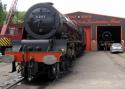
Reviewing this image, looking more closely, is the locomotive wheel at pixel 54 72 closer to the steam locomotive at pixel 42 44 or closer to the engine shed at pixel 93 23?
the steam locomotive at pixel 42 44

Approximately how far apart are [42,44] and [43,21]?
1432 mm

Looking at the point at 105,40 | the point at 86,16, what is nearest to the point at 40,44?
the point at 86,16

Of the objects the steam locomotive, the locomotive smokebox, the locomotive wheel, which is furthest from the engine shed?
the locomotive wheel

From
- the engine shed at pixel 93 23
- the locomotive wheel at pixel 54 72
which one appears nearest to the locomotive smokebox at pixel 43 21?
the locomotive wheel at pixel 54 72

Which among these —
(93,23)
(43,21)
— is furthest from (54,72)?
(93,23)

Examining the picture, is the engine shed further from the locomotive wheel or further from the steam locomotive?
the locomotive wheel

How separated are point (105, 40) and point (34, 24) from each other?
40.8 metres

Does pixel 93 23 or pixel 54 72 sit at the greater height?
pixel 93 23

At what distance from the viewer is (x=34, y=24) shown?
16.8 m

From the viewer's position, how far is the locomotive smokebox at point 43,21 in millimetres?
16578

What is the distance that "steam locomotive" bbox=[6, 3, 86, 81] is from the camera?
49.6ft

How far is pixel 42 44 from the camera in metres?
15.9

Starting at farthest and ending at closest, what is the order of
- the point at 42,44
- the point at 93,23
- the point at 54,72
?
the point at 93,23 → the point at 42,44 → the point at 54,72

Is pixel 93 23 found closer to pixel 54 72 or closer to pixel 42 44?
pixel 42 44
